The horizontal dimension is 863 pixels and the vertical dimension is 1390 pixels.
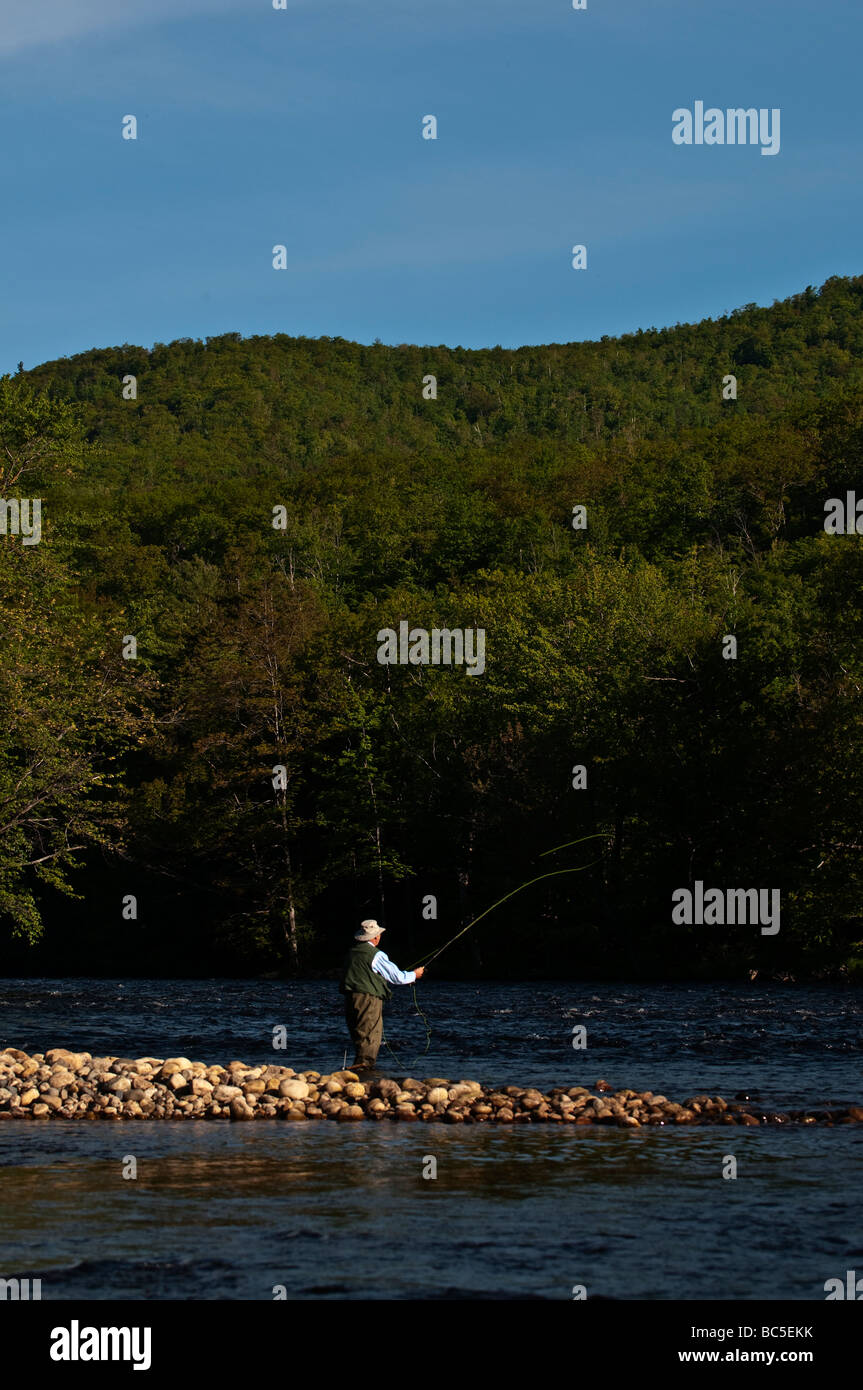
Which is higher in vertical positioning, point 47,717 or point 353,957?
point 47,717

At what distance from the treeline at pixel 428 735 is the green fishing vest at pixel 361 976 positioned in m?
19.2

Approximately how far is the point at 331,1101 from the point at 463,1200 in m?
4.97

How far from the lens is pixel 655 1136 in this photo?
47.0 feet

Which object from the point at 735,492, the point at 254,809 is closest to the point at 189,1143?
the point at 254,809

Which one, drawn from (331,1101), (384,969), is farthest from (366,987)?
(331,1101)

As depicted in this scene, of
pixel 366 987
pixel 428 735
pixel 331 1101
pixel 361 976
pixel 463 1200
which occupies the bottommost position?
pixel 331 1101

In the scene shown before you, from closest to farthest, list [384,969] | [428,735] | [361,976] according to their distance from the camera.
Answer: [361,976] → [384,969] → [428,735]

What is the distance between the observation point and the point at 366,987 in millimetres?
17625

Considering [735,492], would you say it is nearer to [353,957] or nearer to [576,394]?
[576,394]

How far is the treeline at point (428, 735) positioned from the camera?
1558 inches

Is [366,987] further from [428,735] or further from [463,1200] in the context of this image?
[428,735]

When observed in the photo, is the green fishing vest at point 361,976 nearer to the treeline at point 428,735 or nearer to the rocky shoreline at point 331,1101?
the rocky shoreline at point 331,1101

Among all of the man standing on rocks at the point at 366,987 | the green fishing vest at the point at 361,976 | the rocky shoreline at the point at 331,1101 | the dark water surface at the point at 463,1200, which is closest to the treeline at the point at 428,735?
the man standing on rocks at the point at 366,987

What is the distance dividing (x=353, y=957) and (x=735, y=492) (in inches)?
3149
